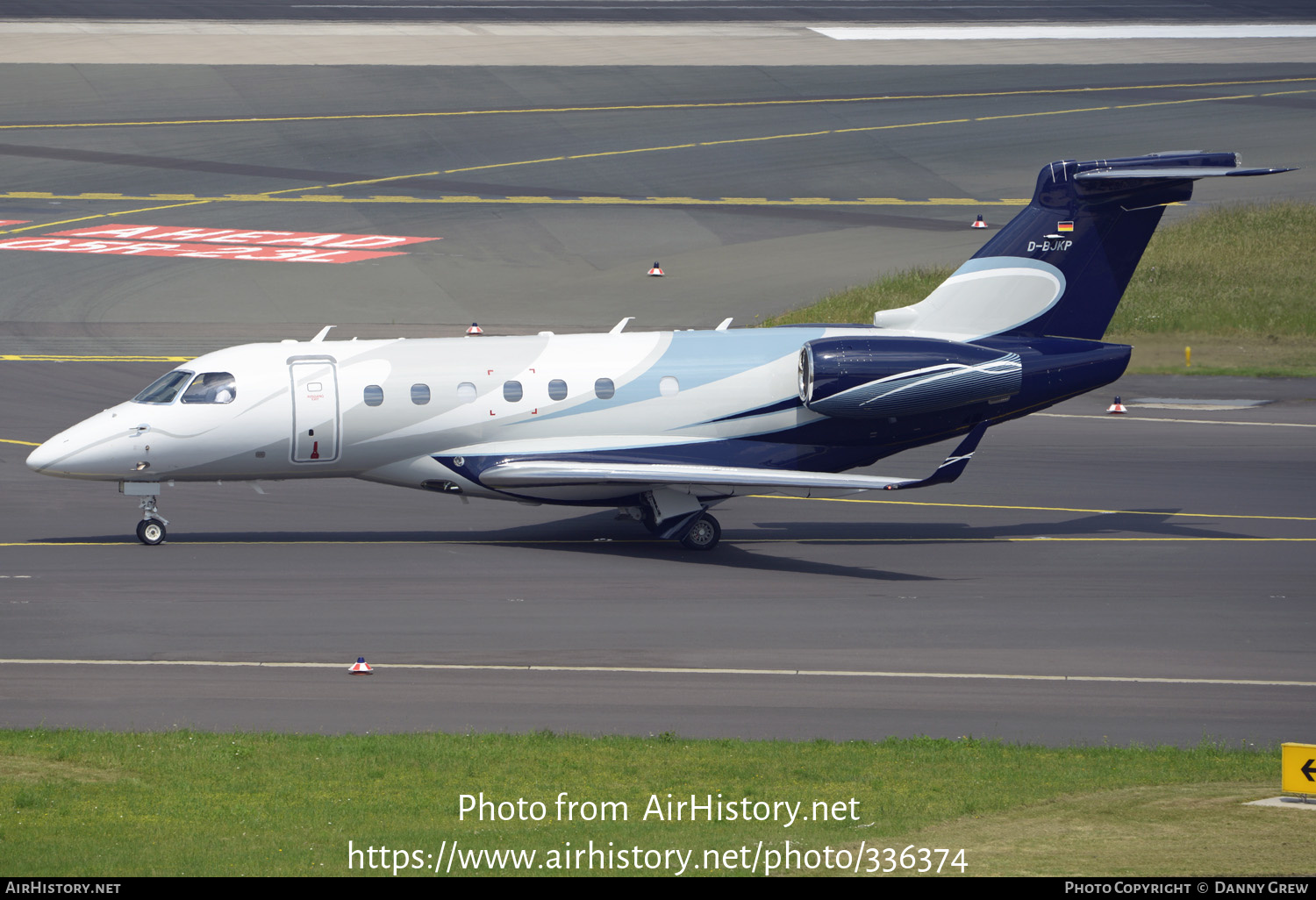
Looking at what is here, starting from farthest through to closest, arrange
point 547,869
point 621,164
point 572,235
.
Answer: point 621,164 < point 572,235 < point 547,869

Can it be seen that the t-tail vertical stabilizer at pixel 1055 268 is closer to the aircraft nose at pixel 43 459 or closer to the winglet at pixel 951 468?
the winglet at pixel 951 468

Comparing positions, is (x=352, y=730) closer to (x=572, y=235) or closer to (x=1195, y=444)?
(x=1195, y=444)

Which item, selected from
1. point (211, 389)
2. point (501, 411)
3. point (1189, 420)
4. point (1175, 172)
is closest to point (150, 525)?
point (211, 389)

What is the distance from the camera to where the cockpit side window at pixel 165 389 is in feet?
94.3

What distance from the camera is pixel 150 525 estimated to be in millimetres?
29094

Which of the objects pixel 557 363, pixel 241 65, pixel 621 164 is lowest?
pixel 557 363

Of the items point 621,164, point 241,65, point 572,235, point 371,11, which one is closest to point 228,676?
point 572,235

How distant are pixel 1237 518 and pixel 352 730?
18854mm

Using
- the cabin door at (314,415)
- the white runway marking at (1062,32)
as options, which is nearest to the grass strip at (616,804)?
the cabin door at (314,415)

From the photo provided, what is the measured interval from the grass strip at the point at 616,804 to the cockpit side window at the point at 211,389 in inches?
402

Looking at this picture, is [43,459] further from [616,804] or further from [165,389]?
[616,804]

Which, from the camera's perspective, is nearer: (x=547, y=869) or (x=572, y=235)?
(x=547, y=869)

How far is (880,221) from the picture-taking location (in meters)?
57.5

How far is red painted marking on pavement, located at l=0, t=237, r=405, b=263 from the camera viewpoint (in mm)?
52156
